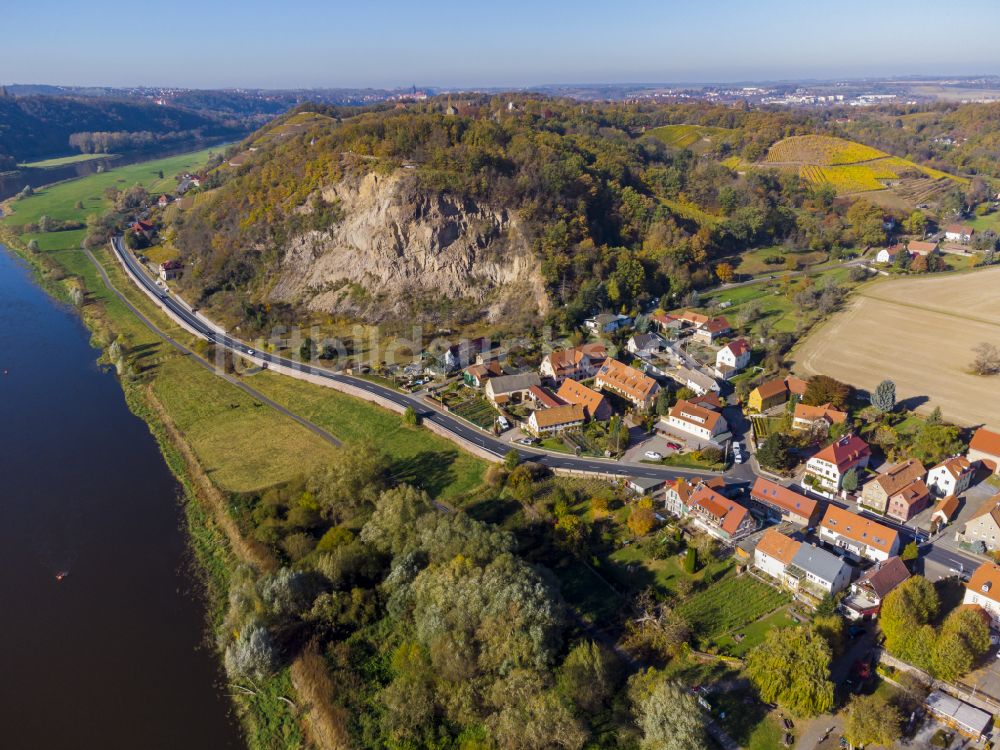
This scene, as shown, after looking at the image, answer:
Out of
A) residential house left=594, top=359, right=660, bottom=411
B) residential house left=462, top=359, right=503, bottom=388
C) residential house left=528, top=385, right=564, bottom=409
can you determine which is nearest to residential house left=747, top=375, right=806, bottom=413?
residential house left=594, top=359, right=660, bottom=411

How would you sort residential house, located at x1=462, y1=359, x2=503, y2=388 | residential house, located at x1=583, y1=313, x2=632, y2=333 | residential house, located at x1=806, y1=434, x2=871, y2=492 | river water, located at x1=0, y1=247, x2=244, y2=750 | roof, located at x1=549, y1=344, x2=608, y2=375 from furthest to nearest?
1. residential house, located at x1=583, y1=313, x2=632, y2=333
2. roof, located at x1=549, y1=344, x2=608, y2=375
3. residential house, located at x1=462, y1=359, x2=503, y2=388
4. residential house, located at x1=806, y1=434, x2=871, y2=492
5. river water, located at x1=0, y1=247, x2=244, y2=750

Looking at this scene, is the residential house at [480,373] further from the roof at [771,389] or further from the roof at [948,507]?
the roof at [948,507]

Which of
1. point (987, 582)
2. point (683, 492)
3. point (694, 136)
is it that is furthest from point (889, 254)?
point (694, 136)

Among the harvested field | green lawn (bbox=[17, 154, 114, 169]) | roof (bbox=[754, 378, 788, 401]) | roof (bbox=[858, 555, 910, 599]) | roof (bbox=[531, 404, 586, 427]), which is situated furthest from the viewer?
green lawn (bbox=[17, 154, 114, 169])

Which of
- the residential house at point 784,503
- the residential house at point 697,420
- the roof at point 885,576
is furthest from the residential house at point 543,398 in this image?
the roof at point 885,576

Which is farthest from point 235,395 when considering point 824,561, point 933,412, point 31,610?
point 933,412

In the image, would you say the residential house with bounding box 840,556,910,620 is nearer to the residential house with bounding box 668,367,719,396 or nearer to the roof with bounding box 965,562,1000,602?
the roof with bounding box 965,562,1000,602

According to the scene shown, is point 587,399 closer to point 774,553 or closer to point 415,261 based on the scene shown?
point 774,553

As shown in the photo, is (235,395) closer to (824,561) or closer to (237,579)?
(237,579)
